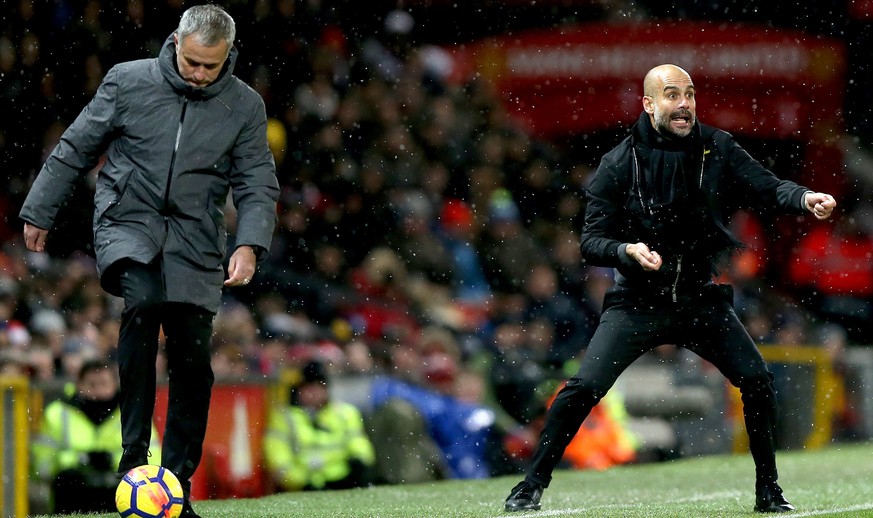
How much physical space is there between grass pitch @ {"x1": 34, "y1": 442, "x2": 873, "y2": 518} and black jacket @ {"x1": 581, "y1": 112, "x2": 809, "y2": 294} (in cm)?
119

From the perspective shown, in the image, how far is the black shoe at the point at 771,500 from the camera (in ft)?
23.1

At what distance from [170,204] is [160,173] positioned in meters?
0.13

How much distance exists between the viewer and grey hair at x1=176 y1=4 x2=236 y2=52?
19.9 feet

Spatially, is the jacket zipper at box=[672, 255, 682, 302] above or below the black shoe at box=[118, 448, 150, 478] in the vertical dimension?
above

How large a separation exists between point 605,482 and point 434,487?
4.74ft

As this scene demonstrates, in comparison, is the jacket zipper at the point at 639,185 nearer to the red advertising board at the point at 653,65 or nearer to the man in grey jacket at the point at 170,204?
the man in grey jacket at the point at 170,204

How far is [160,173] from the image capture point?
20.2ft

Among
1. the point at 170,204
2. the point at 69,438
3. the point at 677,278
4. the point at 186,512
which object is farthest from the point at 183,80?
the point at 69,438

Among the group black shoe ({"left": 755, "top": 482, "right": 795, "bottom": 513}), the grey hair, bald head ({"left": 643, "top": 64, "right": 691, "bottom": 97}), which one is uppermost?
the grey hair

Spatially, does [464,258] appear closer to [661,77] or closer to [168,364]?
[661,77]

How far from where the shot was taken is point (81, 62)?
13.1 m

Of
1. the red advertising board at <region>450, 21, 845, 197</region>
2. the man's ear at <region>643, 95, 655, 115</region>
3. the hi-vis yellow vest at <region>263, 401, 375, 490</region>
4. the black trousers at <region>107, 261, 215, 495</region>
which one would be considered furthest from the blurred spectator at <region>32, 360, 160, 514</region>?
the red advertising board at <region>450, 21, 845, 197</region>

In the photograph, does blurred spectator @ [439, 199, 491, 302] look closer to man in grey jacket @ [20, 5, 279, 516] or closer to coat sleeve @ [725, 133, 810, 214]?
coat sleeve @ [725, 133, 810, 214]

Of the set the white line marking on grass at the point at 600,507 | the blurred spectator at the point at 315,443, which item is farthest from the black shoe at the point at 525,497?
the blurred spectator at the point at 315,443
